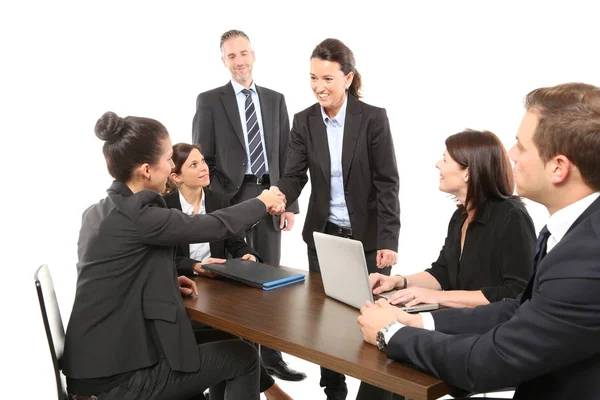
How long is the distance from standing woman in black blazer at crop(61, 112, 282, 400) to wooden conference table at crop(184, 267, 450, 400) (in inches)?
5.8

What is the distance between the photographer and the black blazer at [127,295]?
2189mm

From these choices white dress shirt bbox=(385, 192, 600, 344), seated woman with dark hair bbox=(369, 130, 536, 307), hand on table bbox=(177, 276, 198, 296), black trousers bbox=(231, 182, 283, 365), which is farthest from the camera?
black trousers bbox=(231, 182, 283, 365)

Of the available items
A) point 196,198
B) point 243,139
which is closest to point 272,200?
point 196,198

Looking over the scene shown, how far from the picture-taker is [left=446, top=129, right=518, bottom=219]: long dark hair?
7.77 feet

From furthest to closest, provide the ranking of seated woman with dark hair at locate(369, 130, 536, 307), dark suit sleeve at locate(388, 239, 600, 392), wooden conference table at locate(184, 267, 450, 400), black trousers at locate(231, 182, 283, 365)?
1. black trousers at locate(231, 182, 283, 365)
2. seated woman with dark hair at locate(369, 130, 536, 307)
3. wooden conference table at locate(184, 267, 450, 400)
4. dark suit sleeve at locate(388, 239, 600, 392)

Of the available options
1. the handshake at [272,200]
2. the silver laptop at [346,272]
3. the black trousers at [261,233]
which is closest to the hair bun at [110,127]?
the handshake at [272,200]

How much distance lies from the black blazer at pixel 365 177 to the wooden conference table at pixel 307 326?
62cm

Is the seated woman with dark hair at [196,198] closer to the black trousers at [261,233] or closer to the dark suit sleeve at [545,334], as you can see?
the black trousers at [261,233]

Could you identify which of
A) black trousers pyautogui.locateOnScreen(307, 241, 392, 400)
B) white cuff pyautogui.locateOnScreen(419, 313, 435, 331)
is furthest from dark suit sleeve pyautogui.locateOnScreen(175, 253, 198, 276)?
white cuff pyautogui.locateOnScreen(419, 313, 435, 331)

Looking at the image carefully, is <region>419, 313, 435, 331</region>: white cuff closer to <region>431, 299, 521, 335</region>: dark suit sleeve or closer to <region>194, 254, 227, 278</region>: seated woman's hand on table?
<region>431, 299, 521, 335</region>: dark suit sleeve

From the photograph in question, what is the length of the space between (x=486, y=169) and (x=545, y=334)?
107cm

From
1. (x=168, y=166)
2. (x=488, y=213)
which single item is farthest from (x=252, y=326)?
(x=488, y=213)

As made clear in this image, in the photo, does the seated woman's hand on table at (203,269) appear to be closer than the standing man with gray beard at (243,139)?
Yes

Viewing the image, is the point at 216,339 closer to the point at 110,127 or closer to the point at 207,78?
the point at 110,127
